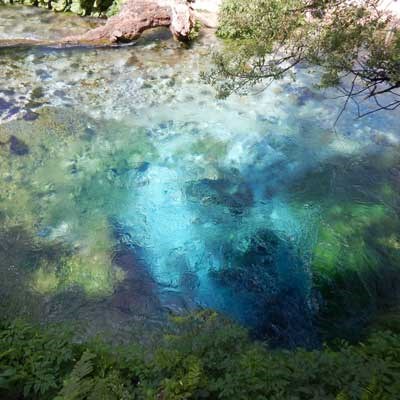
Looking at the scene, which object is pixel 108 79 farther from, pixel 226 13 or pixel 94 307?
pixel 94 307

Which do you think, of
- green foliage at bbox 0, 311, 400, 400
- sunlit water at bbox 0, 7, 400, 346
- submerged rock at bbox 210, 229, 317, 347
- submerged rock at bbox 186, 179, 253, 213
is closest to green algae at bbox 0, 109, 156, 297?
sunlit water at bbox 0, 7, 400, 346

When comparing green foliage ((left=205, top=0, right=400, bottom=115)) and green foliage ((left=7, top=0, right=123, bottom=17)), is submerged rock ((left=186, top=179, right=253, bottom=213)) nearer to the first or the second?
green foliage ((left=205, top=0, right=400, bottom=115))

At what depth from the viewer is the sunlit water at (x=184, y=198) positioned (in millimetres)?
5816

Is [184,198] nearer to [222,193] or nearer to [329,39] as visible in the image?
[222,193]

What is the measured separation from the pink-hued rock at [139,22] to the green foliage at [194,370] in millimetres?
8639

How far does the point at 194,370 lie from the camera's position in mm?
3059

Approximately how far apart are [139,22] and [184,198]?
227 inches

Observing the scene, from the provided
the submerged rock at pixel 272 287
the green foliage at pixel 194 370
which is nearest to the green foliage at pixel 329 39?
the submerged rock at pixel 272 287

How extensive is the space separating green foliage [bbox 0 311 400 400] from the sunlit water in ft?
5.81

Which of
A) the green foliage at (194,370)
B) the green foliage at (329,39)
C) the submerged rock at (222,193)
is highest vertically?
the green foliage at (329,39)

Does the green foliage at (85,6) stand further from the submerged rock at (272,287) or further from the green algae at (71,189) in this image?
the submerged rock at (272,287)

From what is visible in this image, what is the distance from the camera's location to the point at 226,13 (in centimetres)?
1055

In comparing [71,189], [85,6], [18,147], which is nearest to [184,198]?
[71,189]

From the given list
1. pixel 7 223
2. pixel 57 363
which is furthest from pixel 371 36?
pixel 7 223
